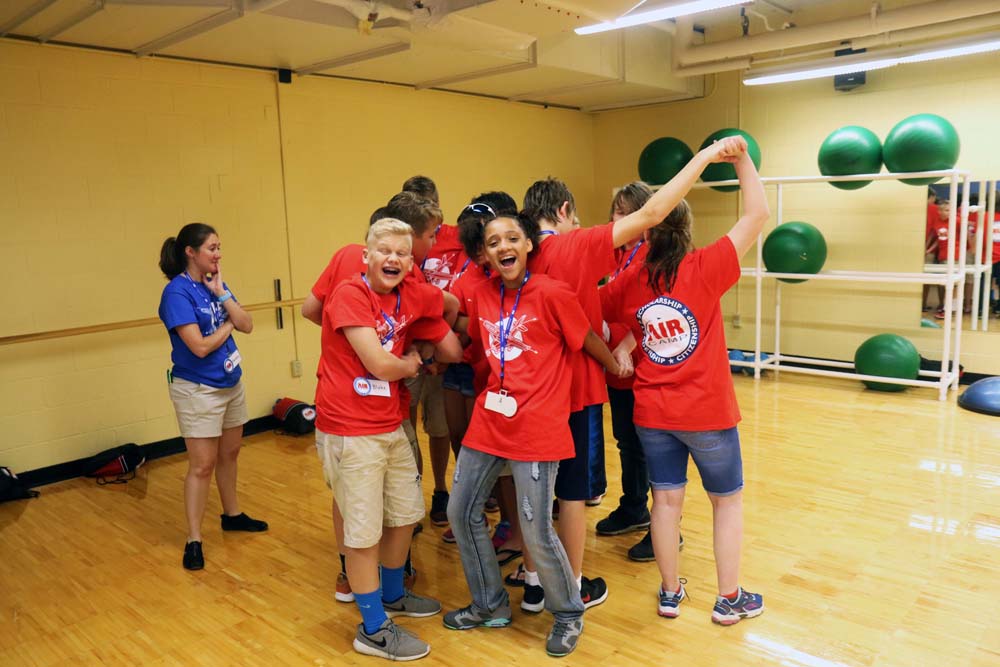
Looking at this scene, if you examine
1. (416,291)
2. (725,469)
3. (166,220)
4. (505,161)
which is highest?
(505,161)

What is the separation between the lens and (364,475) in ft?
8.07

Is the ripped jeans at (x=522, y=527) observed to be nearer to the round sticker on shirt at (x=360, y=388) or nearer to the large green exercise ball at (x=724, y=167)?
the round sticker on shirt at (x=360, y=388)

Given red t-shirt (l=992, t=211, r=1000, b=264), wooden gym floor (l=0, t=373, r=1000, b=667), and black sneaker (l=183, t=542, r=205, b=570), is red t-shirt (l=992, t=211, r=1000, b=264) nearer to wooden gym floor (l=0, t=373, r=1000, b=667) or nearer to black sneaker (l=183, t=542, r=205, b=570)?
wooden gym floor (l=0, t=373, r=1000, b=667)

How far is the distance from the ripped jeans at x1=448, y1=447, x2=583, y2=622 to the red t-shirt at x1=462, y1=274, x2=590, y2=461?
0.06 metres

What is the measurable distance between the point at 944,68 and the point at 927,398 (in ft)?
9.04

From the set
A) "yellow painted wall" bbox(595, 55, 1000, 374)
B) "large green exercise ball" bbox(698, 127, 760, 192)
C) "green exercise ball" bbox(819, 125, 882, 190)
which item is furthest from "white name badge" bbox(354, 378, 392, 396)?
"yellow painted wall" bbox(595, 55, 1000, 374)

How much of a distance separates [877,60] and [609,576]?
4774mm

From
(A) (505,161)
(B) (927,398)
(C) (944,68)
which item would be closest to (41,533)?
(A) (505,161)

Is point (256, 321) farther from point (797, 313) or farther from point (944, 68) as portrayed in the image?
point (944, 68)

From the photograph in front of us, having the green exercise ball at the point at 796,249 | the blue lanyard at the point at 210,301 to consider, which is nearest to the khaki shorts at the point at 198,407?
the blue lanyard at the point at 210,301

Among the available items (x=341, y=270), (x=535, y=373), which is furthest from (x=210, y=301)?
(x=535, y=373)

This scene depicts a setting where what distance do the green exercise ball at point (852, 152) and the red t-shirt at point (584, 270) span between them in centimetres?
425

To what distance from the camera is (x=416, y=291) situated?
8.30 feet

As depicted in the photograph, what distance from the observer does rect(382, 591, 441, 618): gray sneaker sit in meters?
2.87
